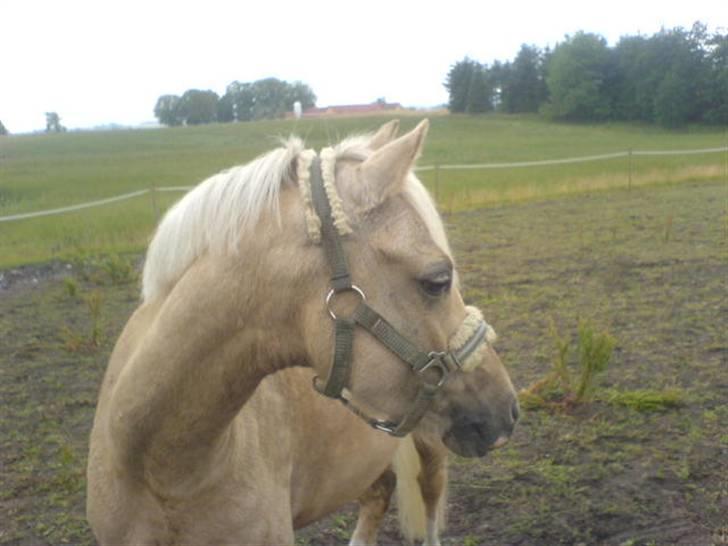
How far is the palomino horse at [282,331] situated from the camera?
1.79 meters

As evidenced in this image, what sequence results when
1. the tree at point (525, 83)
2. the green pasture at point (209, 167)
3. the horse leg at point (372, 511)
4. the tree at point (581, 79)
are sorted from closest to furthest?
the horse leg at point (372, 511) < the green pasture at point (209, 167) < the tree at point (581, 79) < the tree at point (525, 83)

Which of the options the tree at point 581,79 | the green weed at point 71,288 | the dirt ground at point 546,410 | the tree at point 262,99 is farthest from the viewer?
the tree at point 581,79

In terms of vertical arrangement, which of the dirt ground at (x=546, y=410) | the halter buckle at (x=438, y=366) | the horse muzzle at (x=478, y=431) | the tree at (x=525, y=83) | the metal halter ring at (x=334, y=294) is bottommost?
the dirt ground at (x=546, y=410)

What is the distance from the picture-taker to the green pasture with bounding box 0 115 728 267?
12.3 m

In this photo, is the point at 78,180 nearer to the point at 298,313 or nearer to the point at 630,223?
the point at 630,223

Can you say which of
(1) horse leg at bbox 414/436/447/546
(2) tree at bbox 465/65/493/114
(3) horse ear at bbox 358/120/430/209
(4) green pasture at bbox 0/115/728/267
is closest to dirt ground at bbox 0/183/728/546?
(1) horse leg at bbox 414/436/447/546

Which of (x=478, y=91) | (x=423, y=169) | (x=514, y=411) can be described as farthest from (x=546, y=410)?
(x=478, y=91)

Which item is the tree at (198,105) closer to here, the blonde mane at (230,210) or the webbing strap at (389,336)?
the blonde mane at (230,210)

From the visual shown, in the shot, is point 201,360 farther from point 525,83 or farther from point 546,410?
point 525,83

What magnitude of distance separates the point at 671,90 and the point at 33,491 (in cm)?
3832

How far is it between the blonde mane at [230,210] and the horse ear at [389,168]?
0.08m

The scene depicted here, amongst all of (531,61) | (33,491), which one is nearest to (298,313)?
(33,491)

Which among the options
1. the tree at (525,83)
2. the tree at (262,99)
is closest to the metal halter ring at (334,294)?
the tree at (262,99)

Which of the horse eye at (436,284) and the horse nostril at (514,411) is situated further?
the horse nostril at (514,411)
